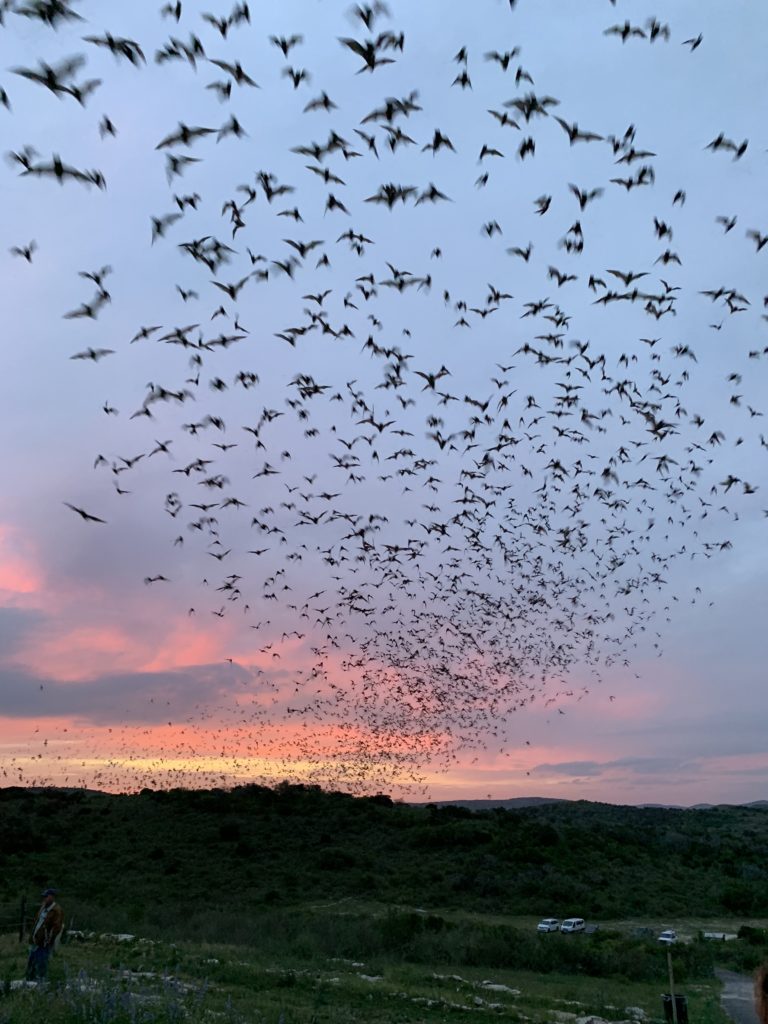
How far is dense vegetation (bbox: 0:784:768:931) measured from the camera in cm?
4391

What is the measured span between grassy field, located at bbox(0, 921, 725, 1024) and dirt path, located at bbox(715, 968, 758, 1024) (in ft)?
1.53

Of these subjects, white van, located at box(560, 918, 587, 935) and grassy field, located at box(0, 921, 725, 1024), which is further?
white van, located at box(560, 918, 587, 935)

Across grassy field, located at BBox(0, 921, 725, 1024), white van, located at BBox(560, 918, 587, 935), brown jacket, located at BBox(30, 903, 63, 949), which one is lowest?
white van, located at BBox(560, 918, 587, 935)

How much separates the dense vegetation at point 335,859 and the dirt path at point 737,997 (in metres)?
13.9

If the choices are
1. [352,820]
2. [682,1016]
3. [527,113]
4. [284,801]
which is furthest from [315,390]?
[284,801]

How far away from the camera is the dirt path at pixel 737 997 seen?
70.8 feet

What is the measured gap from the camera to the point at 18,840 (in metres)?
52.5

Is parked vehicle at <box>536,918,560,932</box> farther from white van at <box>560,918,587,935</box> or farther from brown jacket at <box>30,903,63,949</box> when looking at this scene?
brown jacket at <box>30,903,63,949</box>

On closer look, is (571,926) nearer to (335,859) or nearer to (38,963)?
(335,859)

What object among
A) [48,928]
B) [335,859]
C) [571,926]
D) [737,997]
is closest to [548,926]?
[571,926]

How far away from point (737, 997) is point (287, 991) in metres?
13.1

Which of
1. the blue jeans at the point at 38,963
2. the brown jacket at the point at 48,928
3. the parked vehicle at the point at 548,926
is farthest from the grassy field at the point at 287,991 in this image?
the parked vehicle at the point at 548,926

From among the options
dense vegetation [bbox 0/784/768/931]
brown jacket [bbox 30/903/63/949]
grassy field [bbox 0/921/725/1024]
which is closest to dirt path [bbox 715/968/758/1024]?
grassy field [bbox 0/921/725/1024]

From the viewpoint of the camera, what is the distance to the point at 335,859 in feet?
167
